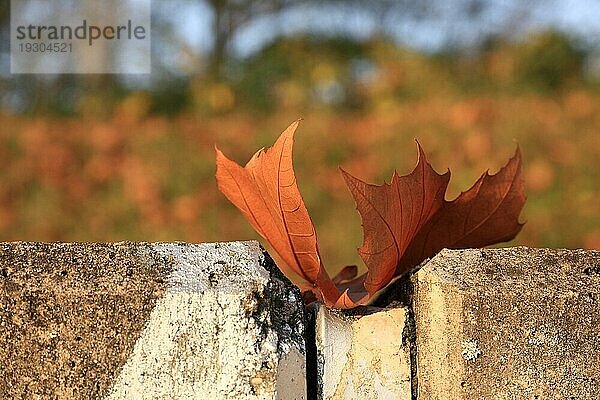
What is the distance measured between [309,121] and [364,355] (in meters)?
3.62

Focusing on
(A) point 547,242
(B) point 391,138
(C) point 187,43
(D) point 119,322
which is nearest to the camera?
(D) point 119,322

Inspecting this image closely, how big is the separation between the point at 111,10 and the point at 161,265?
4.63 metres

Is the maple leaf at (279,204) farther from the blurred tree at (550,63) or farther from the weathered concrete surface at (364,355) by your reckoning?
the blurred tree at (550,63)

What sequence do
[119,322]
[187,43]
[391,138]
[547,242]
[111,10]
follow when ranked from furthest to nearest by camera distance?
1. [187,43]
2. [111,10]
3. [391,138]
4. [547,242]
5. [119,322]

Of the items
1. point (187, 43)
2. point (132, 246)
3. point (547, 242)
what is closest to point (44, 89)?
point (187, 43)

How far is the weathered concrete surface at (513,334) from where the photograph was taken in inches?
22.1

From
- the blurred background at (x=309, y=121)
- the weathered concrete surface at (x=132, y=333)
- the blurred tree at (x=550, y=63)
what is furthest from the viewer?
the blurred tree at (x=550, y=63)

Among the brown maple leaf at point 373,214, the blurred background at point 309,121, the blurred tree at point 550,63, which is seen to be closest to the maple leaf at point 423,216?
the brown maple leaf at point 373,214

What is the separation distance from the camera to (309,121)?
4191 millimetres

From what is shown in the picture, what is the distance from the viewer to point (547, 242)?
306cm

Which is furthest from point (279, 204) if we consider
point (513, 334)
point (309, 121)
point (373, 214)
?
point (309, 121)

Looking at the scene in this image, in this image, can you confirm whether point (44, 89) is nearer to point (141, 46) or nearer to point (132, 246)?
point (141, 46)

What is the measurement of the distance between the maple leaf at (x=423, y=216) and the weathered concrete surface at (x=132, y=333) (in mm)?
90

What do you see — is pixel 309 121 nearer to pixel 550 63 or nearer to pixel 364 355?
pixel 550 63
